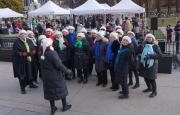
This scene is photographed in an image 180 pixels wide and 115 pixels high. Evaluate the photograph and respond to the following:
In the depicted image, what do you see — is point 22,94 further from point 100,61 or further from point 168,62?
point 168,62

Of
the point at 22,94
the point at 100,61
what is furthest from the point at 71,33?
the point at 22,94

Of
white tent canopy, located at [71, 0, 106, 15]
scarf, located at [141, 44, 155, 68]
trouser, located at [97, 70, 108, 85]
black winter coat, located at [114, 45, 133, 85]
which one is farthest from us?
white tent canopy, located at [71, 0, 106, 15]

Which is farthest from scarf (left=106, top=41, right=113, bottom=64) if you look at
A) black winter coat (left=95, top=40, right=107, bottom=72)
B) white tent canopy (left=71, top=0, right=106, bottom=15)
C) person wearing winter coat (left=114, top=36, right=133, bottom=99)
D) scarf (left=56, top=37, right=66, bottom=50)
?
white tent canopy (left=71, top=0, right=106, bottom=15)

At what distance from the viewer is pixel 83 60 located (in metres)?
8.25

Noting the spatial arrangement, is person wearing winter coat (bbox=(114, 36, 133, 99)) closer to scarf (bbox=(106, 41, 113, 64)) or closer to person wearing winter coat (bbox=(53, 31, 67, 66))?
scarf (bbox=(106, 41, 113, 64))

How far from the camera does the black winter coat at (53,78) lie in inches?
227

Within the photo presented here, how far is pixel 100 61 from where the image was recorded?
7.90 m

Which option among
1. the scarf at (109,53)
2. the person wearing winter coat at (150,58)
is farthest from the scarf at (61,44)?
the person wearing winter coat at (150,58)

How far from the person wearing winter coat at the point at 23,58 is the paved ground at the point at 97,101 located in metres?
0.49

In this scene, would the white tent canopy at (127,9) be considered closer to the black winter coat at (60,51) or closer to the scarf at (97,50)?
the black winter coat at (60,51)

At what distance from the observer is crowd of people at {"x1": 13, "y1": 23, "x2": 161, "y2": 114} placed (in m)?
5.90

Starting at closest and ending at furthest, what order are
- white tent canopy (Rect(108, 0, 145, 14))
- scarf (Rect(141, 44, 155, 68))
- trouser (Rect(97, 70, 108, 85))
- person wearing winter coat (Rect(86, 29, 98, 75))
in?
scarf (Rect(141, 44, 155, 68)), trouser (Rect(97, 70, 108, 85)), person wearing winter coat (Rect(86, 29, 98, 75)), white tent canopy (Rect(108, 0, 145, 14))

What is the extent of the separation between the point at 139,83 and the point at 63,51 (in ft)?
8.04

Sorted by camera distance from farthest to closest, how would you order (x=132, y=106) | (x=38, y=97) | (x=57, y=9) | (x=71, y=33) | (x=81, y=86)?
(x=57, y=9) → (x=71, y=33) → (x=81, y=86) → (x=38, y=97) → (x=132, y=106)
